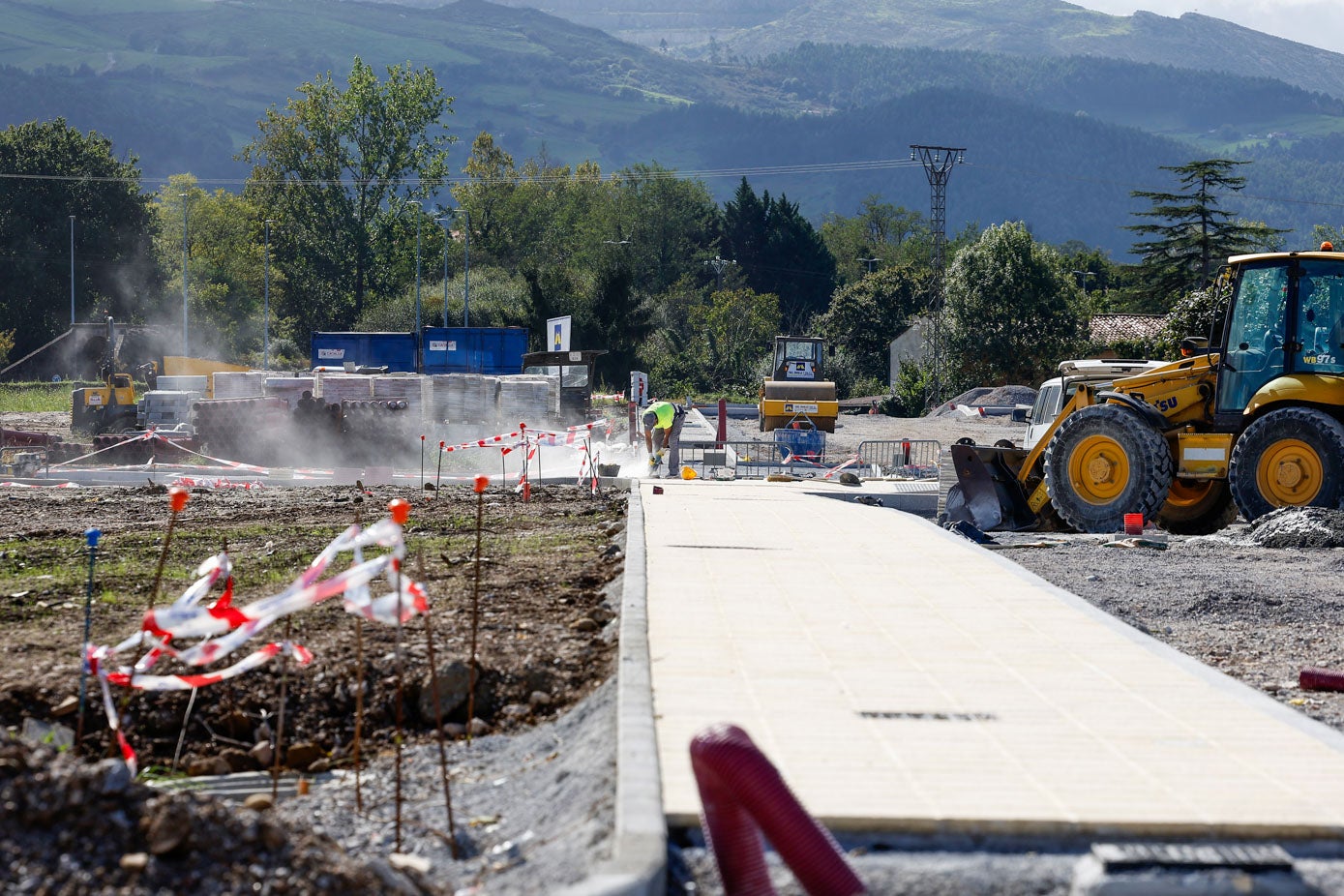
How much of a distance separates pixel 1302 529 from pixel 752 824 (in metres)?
11.7

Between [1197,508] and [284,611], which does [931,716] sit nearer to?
[284,611]

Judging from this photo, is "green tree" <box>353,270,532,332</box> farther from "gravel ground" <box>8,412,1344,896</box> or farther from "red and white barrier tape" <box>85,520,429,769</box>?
"red and white barrier tape" <box>85,520,429,769</box>

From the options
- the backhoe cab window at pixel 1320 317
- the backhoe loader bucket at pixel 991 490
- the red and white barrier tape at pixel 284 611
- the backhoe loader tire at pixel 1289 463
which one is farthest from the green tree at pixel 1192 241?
the red and white barrier tape at pixel 284 611

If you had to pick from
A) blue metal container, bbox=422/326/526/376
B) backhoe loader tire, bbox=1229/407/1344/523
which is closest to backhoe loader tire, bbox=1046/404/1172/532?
backhoe loader tire, bbox=1229/407/1344/523

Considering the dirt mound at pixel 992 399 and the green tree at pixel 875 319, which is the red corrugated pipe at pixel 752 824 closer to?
the dirt mound at pixel 992 399

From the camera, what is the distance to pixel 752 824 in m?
4.48

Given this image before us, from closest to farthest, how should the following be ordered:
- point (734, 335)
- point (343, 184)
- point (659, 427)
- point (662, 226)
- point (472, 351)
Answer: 1. point (659, 427)
2. point (472, 351)
3. point (734, 335)
4. point (343, 184)
5. point (662, 226)

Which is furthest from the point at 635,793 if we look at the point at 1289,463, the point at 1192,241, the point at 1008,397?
the point at 1192,241

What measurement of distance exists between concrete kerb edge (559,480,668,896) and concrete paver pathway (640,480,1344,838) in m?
0.08

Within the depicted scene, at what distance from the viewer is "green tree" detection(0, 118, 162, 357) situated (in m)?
78.9

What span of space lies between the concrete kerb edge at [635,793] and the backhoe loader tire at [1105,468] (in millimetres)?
10260

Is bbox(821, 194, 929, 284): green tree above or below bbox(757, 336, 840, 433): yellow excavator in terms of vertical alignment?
above

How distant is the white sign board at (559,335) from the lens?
38469 millimetres

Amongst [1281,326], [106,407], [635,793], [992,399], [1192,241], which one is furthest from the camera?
[1192,241]
